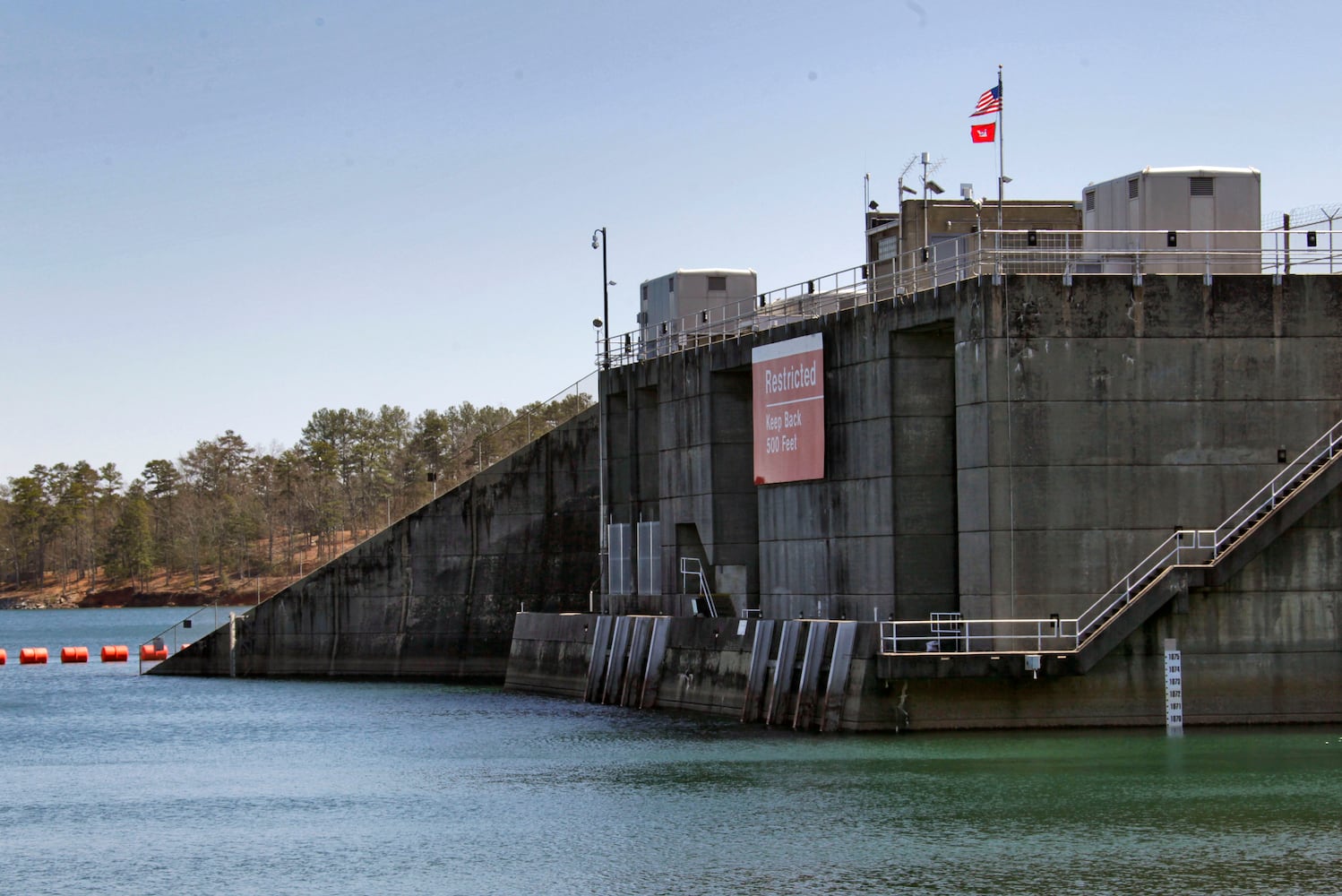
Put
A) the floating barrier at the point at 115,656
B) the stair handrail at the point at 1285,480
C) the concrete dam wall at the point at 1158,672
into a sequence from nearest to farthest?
the concrete dam wall at the point at 1158,672 < the stair handrail at the point at 1285,480 < the floating barrier at the point at 115,656

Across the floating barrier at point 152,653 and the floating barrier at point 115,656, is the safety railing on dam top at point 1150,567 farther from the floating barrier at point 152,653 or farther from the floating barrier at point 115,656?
the floating barrier at point 115,656

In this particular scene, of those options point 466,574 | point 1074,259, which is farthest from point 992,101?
point 466,574

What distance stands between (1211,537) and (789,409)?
1231cm

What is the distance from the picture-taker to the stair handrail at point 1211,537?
145ft

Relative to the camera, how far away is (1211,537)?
44.7m

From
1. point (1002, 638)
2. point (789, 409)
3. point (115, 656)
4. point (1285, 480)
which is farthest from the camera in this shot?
point (115, 656)

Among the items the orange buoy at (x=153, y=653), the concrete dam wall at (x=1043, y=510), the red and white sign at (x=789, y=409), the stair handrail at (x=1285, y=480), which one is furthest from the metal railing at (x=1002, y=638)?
the orange buoy at (x=153, y=653)

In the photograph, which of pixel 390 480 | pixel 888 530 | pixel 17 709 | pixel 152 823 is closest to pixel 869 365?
pixel 888 530

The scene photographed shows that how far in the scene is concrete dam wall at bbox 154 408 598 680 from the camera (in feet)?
237

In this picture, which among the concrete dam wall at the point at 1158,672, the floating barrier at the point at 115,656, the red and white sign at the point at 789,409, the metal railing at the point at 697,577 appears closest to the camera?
the concrete dam wall at the point at 1158,672

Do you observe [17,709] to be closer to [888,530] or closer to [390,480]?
[888,530]

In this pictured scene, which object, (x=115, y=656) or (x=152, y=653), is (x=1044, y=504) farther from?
(x=115, y=656)

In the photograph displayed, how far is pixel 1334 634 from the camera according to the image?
145 feet

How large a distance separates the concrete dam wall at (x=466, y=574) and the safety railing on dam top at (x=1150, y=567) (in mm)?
28631
